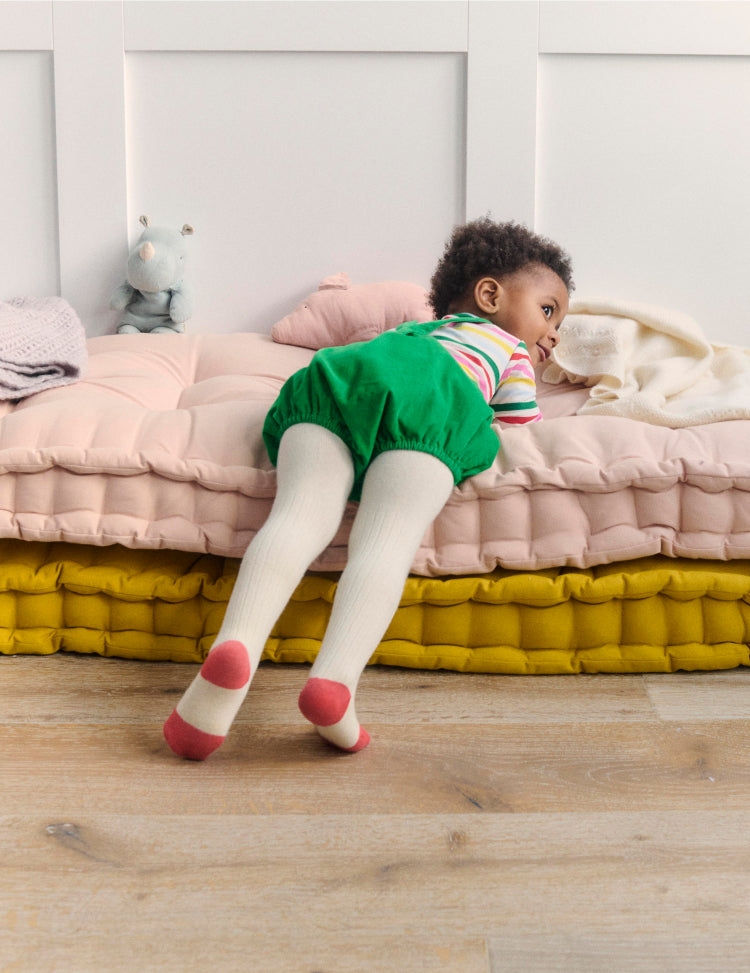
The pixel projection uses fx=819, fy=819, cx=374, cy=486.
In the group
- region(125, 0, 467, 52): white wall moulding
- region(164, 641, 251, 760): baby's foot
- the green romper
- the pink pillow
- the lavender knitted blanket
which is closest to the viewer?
region(164, 641, 251, 760): baby's foot

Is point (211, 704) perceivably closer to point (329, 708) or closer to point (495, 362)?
point (329, 708)

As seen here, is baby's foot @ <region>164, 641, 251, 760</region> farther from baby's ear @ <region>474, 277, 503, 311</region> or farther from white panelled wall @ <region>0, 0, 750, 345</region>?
white panelled wall @ <region>0, 0, 750, 345</region>

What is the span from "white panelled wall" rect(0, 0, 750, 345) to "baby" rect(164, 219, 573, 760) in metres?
0.83

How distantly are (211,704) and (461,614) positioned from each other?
369 millimetres

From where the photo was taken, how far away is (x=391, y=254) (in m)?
1.90

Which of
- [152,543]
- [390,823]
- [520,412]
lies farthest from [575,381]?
[390,823]

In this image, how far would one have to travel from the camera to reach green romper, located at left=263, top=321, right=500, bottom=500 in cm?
94

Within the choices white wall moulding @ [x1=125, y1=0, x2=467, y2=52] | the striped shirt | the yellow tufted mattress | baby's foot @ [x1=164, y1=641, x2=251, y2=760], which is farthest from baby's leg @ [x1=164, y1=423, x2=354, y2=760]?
white wall moulding @ [x1=125, y1=0, x2=467, y2=52]

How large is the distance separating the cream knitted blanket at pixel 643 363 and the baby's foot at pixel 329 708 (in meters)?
0.71

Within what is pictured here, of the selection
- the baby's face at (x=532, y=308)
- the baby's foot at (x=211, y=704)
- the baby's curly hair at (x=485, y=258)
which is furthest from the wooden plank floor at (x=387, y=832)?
the baby's curly hair at (x=485, y=258)

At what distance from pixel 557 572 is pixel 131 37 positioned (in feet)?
5.12

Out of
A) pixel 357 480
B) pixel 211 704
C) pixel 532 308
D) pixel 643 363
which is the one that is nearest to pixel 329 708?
pixel 211 704

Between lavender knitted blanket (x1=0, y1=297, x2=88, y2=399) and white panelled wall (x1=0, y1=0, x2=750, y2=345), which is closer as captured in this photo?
lavender knitted blanket (x1=0, y1=297, x2=88, y2=399)

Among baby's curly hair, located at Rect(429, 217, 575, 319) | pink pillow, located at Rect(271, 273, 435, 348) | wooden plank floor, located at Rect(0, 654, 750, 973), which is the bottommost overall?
wooden plank floor, located at Rect(0, 654, 750, 973)
